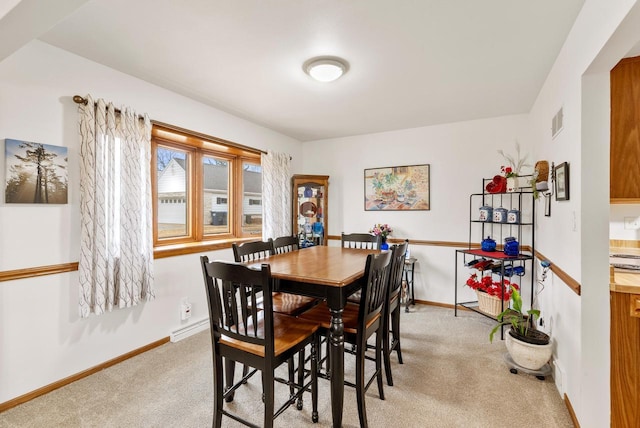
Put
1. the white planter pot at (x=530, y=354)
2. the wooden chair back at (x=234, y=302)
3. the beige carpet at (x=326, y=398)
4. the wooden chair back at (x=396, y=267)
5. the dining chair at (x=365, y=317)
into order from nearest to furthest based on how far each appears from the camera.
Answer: the wooden chair back at (x=234, y=302)
the dining chair at (x=365, y=317)
the beige carpet at (x=326, y=398)
the wooden chair back at (x=396, y=267)
the white planter pot at (x=530, y=354)

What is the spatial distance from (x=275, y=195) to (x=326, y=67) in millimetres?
2060

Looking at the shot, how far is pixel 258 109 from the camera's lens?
329 centimetres

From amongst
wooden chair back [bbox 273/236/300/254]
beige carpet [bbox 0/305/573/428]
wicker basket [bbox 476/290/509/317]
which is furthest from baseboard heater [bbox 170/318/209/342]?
wicker basket [bbox 476/290/509/317]

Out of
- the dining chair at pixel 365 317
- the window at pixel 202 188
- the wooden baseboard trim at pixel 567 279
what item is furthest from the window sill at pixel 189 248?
the wooden baseboard trim at pixel 567 279

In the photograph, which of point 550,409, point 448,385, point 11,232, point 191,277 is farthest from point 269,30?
point 550,409

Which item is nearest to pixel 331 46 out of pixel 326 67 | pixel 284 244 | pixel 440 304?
pixel 326 67

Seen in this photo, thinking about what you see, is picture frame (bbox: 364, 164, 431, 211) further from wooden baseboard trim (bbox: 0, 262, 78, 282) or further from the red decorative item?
wooden baseboard trim (bbox: 0, 262, 78, 282)

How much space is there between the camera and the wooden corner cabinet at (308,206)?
436 centimetres

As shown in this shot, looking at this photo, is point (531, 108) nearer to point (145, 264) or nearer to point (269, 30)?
point (269, 30)

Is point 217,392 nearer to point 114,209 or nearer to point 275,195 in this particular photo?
point 114,209

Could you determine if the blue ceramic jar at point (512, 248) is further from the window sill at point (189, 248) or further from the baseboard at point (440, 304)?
the window sill at point (189, 248)

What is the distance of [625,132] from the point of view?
1.79 meters

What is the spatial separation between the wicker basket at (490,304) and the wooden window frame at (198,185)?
8.91 ft

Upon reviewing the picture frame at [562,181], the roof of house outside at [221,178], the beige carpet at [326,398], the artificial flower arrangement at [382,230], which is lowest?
the beige carpet at [326,398]
